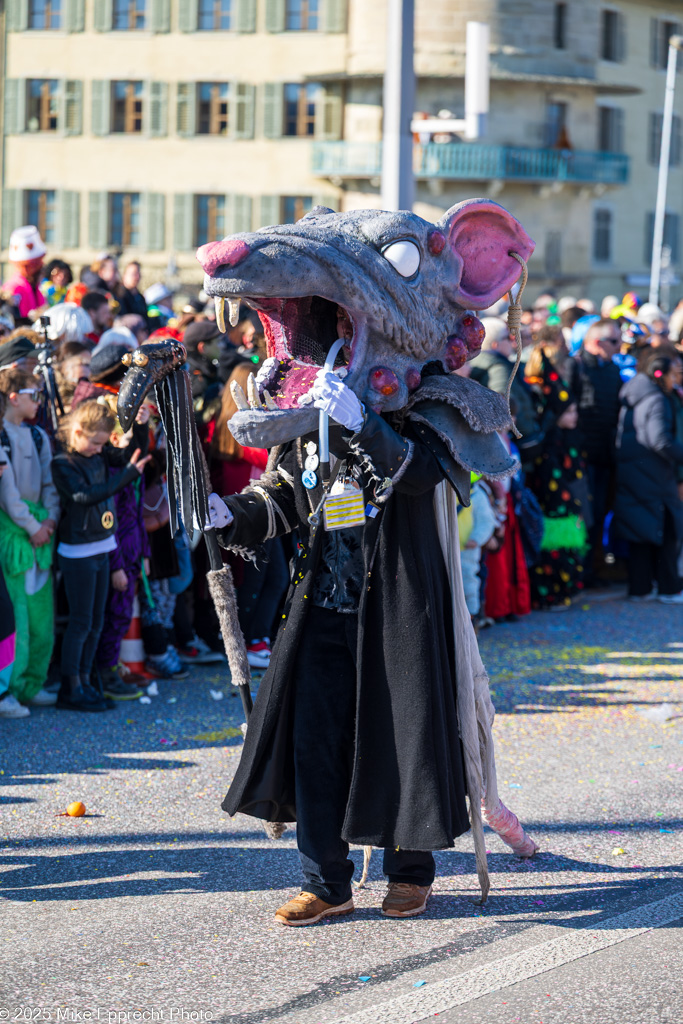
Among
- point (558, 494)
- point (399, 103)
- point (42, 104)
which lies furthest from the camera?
point (42, 104)

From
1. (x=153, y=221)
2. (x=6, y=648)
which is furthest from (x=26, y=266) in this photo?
(x=153, y=221)

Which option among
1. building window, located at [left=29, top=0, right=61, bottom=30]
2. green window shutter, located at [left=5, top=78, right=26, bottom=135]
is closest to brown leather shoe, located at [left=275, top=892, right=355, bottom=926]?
green window shutter, located at [left=5, top=78, right=26, bottom=135]

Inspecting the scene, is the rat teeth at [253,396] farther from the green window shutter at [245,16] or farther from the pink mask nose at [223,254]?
the green window shutter at [245,16]

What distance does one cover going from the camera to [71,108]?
38.0 meters

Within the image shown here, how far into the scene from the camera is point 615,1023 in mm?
3586

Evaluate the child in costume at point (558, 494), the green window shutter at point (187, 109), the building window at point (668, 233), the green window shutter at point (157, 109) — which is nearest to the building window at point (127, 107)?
the green window shutter at point (157, 109)

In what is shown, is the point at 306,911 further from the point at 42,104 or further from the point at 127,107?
the point at 42,104

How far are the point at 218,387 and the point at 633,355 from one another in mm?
4856

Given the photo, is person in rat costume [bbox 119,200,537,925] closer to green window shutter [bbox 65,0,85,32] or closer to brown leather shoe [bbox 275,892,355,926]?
Result: brown leather shoe [bbox 275,892,355,926]

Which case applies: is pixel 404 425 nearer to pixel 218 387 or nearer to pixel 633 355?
pixel 218 387

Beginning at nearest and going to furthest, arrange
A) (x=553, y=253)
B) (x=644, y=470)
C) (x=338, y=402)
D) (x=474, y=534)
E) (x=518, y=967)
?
(x=338, y=402) < (x=518, y=967) < (x=474, y=534) < (x=644, y=470) < (x=553, y=253)

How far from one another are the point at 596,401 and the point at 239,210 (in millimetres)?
28967

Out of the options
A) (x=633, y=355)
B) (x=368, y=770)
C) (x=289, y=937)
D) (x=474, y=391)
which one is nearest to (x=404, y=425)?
(x=474, y=391)

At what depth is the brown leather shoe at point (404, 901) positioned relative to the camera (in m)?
4.29
